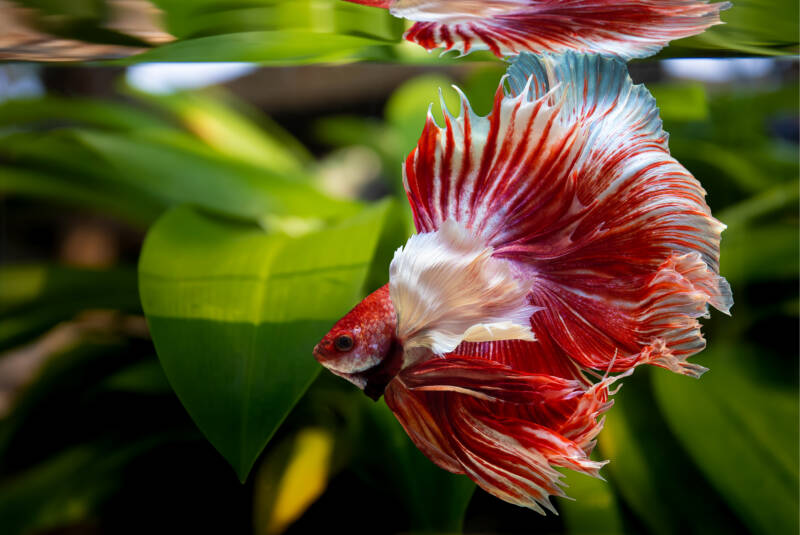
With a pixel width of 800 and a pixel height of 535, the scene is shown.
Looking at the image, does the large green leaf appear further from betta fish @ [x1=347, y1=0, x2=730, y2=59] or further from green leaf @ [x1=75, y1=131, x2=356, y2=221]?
green leaf @ [x1=75, y1=131, x2=356, y2=221]

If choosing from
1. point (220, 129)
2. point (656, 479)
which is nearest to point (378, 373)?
point (656, 479)

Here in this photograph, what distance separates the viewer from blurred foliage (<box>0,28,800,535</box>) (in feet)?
0.87

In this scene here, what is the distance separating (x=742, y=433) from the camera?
403 millimetres

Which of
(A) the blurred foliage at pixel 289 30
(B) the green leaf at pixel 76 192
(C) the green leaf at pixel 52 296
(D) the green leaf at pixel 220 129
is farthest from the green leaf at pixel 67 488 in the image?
(D) the green leaf at pixel 220 129

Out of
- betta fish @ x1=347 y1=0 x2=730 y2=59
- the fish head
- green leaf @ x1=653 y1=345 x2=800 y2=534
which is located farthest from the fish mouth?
green leaf @ x1=653 y1=345 x2=800 y2=534

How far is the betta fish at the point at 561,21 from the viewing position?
251 millimetres

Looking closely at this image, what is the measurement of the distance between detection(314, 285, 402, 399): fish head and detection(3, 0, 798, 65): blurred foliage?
12 cm

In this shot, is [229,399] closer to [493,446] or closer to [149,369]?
[493,446]

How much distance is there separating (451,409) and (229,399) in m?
0.09

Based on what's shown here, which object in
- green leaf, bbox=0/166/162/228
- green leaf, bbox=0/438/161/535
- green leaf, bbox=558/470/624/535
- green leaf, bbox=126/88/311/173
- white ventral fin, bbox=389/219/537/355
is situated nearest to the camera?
white ventral fin, bbox=389/219/537/355

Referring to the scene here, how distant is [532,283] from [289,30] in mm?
149

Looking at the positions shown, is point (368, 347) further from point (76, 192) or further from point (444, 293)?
point (76, 192)

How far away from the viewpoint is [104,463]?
515 millimetres

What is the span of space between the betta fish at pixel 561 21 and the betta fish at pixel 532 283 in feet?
0.05
